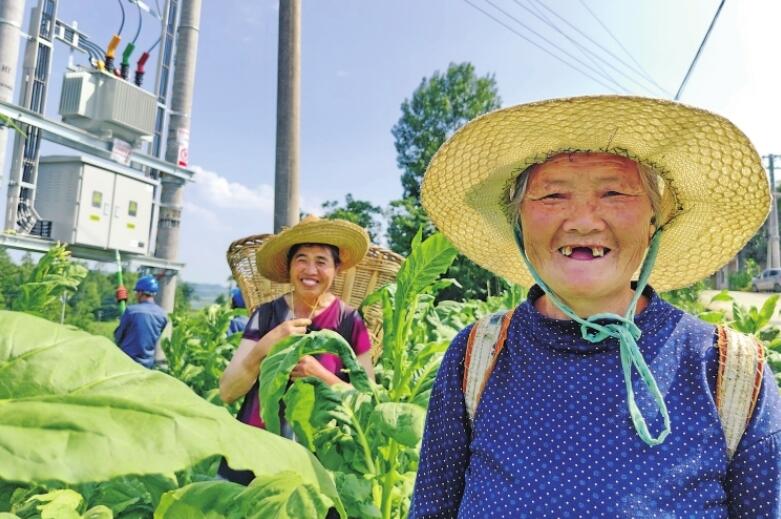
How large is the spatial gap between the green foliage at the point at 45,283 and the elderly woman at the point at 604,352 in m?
2.56

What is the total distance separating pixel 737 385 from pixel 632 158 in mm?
471

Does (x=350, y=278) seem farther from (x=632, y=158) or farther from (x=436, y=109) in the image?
(x=436, y=109)

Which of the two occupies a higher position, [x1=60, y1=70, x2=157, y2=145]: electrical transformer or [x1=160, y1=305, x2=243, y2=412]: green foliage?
[x1=60, y1=70, x2=157, y2=145]: electrical transformer

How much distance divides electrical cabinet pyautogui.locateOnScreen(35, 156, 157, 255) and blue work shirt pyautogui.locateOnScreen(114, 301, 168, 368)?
102 centimetres

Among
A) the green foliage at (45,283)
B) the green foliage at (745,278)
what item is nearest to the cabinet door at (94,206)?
the green foliage at (45,283)

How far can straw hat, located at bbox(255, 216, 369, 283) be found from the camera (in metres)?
2.43

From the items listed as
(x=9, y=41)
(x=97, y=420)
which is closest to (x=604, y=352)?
(x=97, y=420)

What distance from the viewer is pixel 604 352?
3.44ft

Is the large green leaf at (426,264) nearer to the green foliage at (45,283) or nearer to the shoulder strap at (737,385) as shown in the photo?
the shoulder strap at (737,385)

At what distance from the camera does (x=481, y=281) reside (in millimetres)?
14117

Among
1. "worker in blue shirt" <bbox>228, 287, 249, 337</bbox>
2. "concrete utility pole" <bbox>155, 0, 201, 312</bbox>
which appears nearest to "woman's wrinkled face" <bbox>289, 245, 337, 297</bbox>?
"worker in blue shirt" <bbox>228, 287, 249, 337</bbox>

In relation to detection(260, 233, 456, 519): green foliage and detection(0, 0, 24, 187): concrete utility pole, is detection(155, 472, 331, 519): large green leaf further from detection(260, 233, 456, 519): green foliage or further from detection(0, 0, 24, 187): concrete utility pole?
detection(0, 0, 24, 187): concrete utility pole

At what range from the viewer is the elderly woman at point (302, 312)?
2.00 m

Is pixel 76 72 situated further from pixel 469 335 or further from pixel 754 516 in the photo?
pixel 754 516
